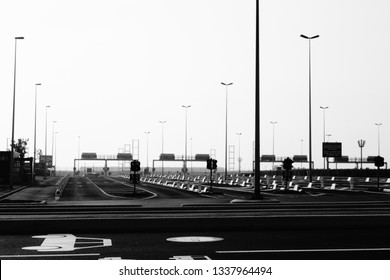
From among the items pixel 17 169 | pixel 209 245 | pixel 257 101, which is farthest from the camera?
pixel 17 169

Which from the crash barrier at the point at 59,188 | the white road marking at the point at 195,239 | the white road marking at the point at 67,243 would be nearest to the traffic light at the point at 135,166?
the crash barrier at the point at 59,188

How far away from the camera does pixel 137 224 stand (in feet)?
50.6

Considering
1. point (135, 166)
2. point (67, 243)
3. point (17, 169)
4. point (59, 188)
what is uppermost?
point (135, 166)

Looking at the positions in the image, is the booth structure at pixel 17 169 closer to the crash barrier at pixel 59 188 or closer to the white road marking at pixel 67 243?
the crash barrier at pixel 59 188

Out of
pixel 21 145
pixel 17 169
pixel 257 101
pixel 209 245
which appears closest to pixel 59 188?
pixel 17 169

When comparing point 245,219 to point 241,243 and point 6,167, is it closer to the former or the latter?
point 241,243

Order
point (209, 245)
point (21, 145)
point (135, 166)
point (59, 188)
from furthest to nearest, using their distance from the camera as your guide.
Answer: point (21, 145), point (59, 188), point (135, 166), point (209, 245)

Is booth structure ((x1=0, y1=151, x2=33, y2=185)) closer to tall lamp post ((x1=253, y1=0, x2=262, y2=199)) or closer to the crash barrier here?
the crash barrier

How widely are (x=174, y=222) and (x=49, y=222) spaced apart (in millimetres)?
3213

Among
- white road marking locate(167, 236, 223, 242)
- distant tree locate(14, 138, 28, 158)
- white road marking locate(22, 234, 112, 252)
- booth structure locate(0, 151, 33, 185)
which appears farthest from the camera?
distant tree locate(14, 138, 28, 158)

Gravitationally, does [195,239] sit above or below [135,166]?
below

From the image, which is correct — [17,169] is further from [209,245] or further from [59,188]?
[209,245]

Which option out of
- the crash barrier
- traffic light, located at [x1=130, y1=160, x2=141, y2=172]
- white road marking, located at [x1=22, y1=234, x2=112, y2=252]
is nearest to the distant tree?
the crash barrier

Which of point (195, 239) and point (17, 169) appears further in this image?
point (17, 169)
